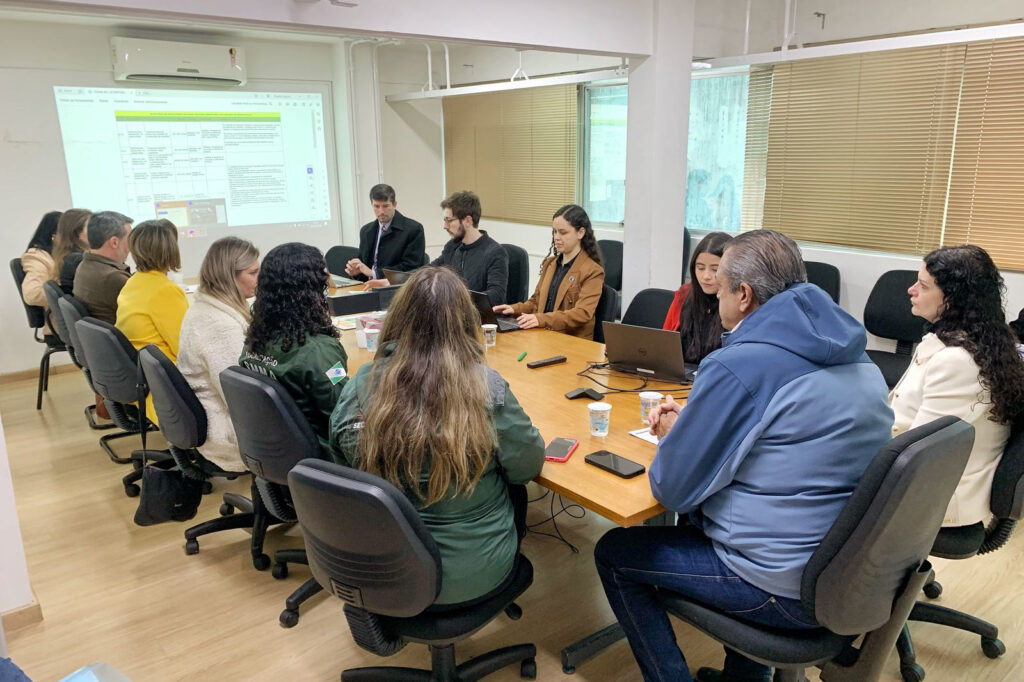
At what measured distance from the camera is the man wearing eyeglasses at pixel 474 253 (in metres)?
4.29

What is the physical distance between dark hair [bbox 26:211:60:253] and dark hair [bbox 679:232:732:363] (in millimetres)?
4485

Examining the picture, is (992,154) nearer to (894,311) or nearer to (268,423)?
(894,311)

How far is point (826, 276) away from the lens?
461 cm

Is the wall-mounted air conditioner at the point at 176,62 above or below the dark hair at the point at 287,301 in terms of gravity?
above

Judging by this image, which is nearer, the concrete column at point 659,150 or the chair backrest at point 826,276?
the concrete column at point 659,150

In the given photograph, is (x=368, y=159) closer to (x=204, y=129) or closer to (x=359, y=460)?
(x=204, y=129)

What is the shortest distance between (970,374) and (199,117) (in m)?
6.21

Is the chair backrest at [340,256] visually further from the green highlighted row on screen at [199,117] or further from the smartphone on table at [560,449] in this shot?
the smartphone on table at [560,449]

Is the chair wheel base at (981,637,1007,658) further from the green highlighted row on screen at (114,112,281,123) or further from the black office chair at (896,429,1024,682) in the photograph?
the green highlighted row on screen at (114,112,281,123)

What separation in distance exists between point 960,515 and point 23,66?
6609 millimetres

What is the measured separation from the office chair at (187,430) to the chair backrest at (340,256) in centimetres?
290

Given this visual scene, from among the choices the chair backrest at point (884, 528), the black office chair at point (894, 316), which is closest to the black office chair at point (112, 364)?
the chair backrest at point (884, 528)

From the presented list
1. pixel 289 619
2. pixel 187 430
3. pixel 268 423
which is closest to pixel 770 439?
pixel 268 423

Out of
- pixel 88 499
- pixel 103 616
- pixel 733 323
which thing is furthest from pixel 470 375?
pixel 88 499
